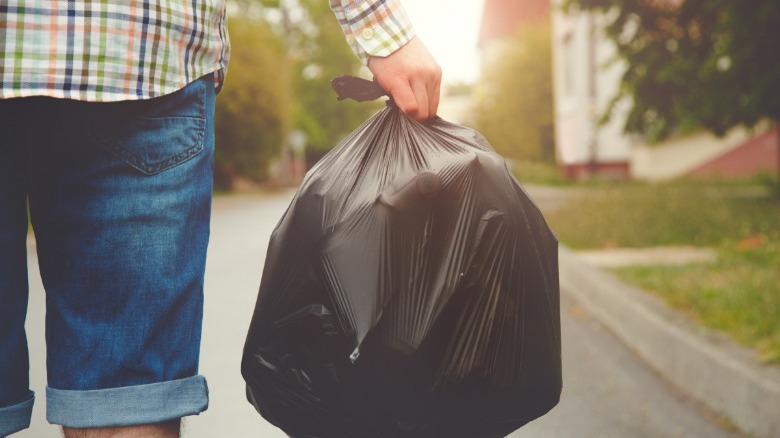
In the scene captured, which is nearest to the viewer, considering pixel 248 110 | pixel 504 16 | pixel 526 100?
pixel 248 110

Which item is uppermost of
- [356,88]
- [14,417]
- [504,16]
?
[356,88]

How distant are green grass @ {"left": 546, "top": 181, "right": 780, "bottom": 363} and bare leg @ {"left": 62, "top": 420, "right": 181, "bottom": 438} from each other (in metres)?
2.56

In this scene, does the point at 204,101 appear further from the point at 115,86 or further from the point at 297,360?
the point at 297,360

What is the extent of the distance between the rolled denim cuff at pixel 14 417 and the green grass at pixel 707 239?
2680 millimetres

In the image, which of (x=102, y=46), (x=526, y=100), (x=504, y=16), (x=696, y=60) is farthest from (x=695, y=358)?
(x=504, y=16)

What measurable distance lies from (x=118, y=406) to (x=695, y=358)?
2844 mm

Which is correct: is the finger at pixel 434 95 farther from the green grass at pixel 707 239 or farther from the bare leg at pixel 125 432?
the green grass at pixel 707 239

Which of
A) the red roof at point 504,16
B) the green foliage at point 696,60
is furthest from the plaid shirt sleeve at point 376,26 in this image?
the red roof at point 504,16

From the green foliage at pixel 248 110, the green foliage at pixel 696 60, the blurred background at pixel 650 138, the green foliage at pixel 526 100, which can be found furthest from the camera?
the green foliage at pixel 526 100

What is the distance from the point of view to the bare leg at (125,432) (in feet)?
4.82

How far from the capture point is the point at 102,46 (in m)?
1.42

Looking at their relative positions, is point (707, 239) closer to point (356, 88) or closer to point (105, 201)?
point (356, 88)

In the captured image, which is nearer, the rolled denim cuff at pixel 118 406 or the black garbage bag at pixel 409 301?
the rolled denim cuff at pixel 118 406

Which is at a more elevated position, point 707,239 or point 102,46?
point 102,46
